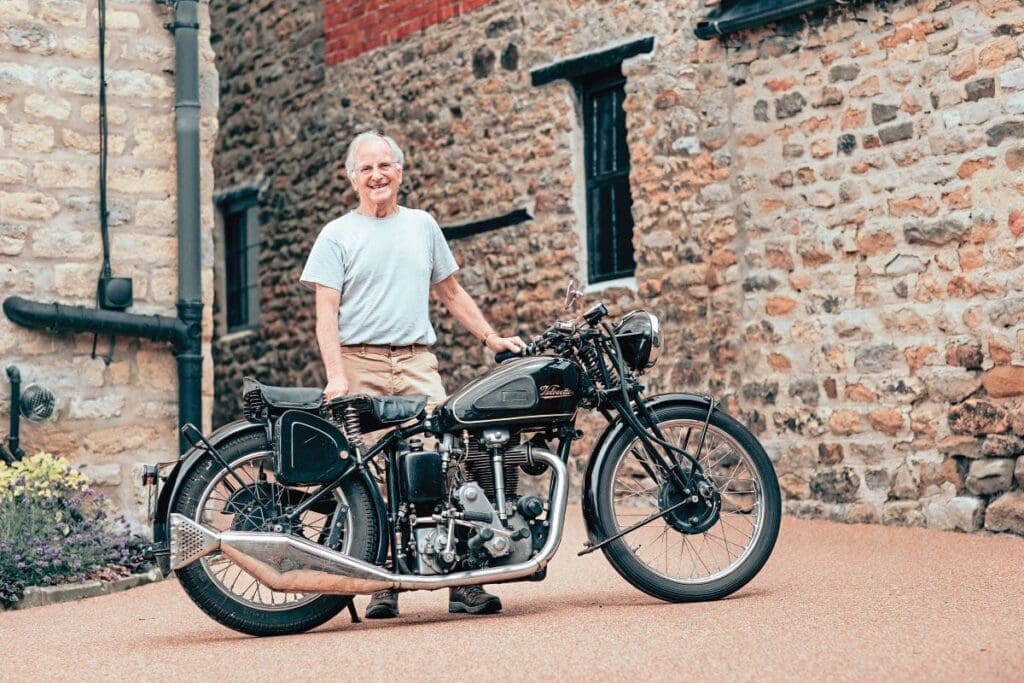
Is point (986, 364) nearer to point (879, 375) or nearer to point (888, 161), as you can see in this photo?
point (879, 375)

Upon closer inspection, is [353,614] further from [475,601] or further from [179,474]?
[179,474]

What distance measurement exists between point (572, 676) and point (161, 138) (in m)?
4.84

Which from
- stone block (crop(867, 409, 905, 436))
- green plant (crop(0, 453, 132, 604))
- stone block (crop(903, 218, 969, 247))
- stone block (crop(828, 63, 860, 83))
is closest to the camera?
green plant (crop(0, 453, 132, 604))

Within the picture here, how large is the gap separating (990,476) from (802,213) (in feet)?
6.48

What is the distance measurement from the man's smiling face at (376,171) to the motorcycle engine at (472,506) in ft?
3.00

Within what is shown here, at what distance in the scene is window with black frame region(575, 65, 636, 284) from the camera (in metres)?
10.4

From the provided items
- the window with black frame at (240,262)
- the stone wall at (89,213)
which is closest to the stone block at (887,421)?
the stone wall at (89,213)

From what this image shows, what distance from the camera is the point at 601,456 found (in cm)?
540

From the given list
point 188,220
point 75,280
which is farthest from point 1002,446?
point 75,280

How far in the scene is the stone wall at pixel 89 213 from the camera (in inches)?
300

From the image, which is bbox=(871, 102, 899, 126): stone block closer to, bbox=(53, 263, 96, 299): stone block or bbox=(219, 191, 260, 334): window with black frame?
bbox=(53, 263, 96, 299): stone block

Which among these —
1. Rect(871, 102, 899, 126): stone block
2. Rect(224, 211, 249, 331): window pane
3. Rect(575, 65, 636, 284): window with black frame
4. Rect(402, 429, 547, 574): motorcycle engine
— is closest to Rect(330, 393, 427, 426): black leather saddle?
Rect(402, 429, 547, 574): motorcycle engine

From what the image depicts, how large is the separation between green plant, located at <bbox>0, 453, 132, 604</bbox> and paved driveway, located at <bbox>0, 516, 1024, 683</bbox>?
270 millimetres

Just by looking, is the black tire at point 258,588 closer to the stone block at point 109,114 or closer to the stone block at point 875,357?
the stone block at point 109,114
